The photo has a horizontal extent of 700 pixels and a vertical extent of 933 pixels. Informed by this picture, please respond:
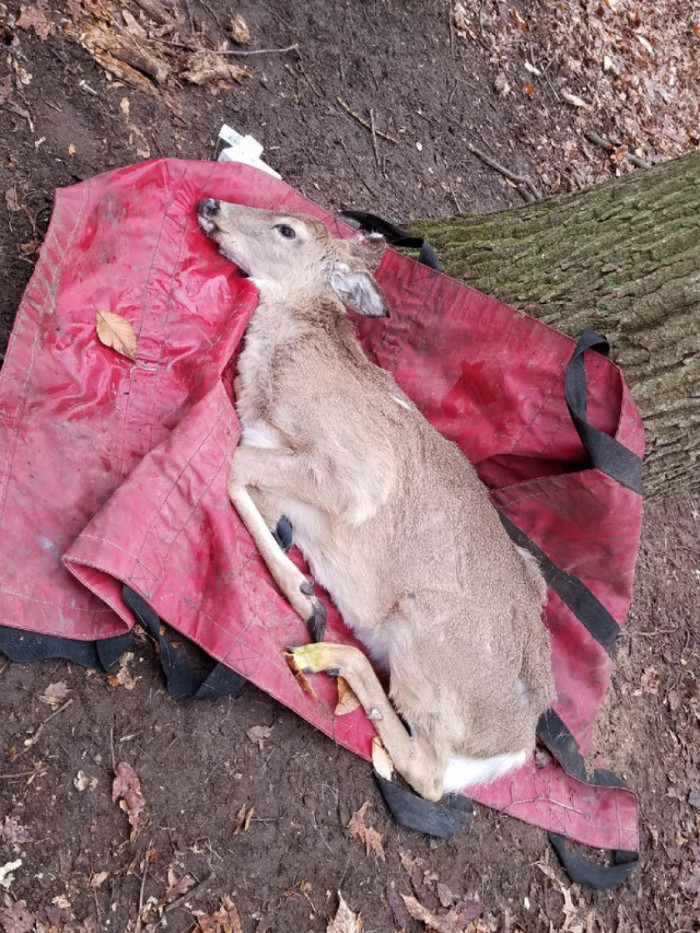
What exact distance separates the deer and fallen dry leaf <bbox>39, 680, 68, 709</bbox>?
3.48 feet

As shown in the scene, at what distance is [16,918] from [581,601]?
121 inches

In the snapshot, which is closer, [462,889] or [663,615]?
[462,889]

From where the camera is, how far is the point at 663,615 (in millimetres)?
5547

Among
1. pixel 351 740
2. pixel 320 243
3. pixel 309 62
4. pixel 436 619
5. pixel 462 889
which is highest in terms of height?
pixel 309 62

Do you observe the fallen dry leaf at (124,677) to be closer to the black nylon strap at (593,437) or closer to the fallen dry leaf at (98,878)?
the fallen dry leaf at (98,878)

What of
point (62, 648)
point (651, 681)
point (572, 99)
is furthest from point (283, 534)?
point (572, 99)

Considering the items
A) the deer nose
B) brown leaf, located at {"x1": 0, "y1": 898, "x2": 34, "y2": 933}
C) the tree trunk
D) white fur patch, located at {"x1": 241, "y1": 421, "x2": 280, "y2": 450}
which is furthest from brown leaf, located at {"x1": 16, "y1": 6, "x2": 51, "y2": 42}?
brown leaf, located at {"x1": 0, "y1": 898, "x2": 34, "y2": 933}

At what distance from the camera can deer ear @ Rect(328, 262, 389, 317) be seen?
4.21 m

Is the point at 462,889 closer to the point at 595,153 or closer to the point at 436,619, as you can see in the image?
the point at 436,619

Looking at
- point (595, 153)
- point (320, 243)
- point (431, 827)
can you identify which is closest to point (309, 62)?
point (320, 243)

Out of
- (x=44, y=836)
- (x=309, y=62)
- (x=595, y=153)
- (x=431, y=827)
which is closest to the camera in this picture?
(x=44, y=836)

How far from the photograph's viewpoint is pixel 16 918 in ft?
8.57

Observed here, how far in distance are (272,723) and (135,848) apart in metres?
0.76

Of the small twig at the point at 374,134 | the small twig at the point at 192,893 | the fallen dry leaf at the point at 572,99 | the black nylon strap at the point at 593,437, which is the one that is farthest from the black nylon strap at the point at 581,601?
the fallen dry leaf at the point at 572,99
